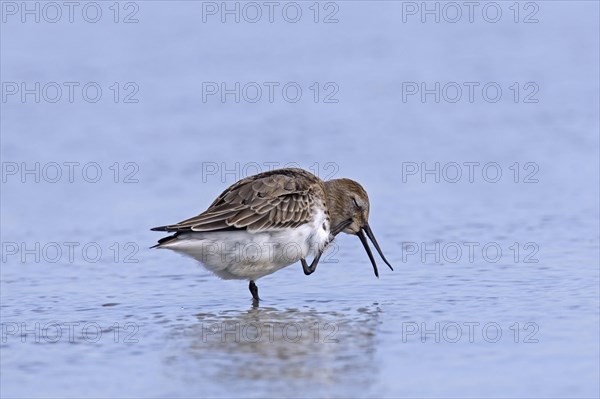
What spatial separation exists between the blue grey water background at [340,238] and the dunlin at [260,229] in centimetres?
38

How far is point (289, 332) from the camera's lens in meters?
9.05

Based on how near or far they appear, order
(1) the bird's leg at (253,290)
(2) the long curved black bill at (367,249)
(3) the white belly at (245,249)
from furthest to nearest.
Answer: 1. (2) the long curved black bill at (367,249)
2. (1) the bird's leg at (253,290)
3. (3) the white belly at (245,249)

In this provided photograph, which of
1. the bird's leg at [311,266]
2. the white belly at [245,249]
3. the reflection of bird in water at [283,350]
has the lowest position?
the reflection of bird in water at [283,350]

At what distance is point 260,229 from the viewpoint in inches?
396

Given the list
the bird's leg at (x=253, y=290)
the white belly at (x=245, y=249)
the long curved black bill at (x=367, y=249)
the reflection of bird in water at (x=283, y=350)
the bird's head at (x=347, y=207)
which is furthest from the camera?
the bird's head at (x=347, y=207)

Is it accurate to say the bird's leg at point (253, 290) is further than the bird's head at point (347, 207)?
No

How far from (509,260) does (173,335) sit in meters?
3.81

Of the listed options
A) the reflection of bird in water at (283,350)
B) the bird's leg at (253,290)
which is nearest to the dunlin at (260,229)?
the bird's leg at (253,290)

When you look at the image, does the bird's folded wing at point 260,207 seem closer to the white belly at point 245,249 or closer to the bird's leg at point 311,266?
the white belly at point 245,249

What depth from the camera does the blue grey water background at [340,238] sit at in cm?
783

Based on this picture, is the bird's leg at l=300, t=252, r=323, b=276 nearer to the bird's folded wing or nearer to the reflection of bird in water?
the bird's folded wing

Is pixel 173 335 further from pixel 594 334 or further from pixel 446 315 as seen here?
pixel 594 334

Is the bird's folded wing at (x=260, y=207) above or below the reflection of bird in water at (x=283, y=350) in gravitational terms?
above

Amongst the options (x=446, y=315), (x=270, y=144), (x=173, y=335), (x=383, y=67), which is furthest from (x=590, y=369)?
(x=383, y=67)
